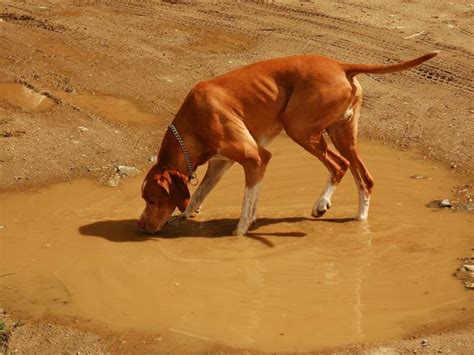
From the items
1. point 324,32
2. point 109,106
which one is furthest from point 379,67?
point 324,32

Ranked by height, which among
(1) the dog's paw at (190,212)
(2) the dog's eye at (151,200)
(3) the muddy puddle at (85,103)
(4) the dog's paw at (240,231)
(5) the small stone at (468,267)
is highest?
(5) the small stone at (468,267)


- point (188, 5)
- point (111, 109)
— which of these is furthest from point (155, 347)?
point (188, 5)

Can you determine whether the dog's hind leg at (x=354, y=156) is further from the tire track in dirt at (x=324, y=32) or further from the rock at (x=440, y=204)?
the tire track in dirt at (x=324, y=32)

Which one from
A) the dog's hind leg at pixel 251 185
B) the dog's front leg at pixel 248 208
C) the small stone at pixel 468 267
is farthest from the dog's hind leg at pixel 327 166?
the small stone at pixel 468 267

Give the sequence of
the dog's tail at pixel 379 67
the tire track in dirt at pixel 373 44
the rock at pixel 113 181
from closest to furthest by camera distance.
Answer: the dog's tail at pixel 379 67 → the rock at pixel 113 181 → the tire track in dirt at pixel 373 44

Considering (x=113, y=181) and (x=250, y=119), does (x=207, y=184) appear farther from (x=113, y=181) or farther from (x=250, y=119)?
(x=113, y=181)

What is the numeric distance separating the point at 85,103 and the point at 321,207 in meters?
4.05

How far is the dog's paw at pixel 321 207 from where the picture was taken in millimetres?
9383

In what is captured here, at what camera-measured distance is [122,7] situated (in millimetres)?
15781

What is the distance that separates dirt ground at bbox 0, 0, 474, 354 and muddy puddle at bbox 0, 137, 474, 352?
528 millimetres

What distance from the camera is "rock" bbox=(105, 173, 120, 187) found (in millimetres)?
10422

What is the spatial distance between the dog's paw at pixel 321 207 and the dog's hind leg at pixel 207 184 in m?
0.89

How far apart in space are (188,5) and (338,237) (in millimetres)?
7595

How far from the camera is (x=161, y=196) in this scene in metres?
9.10
